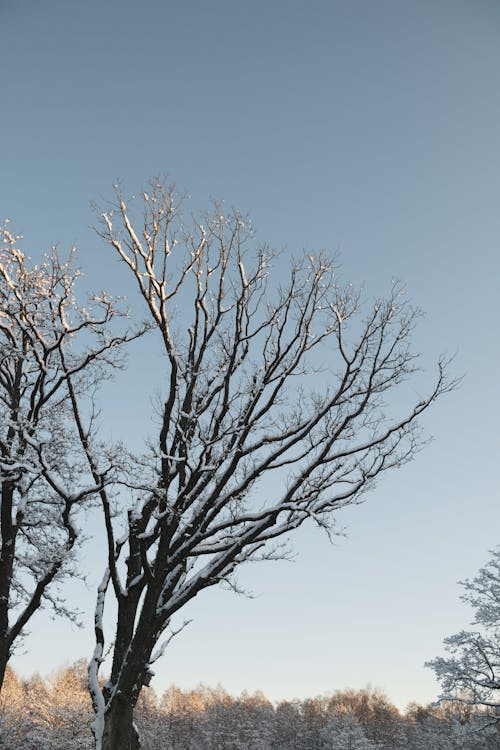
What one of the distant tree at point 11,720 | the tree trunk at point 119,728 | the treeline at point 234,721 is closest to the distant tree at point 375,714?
the treeline at point 234,721

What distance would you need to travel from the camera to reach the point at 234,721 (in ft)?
215

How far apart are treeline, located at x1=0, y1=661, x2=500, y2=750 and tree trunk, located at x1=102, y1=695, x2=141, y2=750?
119ft

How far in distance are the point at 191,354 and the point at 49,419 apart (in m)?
3.48

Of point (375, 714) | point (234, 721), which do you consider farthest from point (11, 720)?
point (375, 714)

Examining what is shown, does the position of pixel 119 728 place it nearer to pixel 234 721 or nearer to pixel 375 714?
pixel 234 721

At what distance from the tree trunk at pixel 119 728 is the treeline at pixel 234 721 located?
36.4 meters

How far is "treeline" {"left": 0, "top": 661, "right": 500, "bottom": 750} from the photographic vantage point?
130 feet

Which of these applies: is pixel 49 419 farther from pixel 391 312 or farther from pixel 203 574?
pixel 391 312

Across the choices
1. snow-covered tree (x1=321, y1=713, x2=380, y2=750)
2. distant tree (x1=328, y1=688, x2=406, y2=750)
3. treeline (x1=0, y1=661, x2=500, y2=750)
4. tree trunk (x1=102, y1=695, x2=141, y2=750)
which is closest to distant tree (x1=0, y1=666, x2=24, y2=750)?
treeline (x1=0, y1=661, x2=500, y2=750)

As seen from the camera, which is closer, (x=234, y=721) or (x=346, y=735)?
(x=346, y=735)

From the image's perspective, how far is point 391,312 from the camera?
35.2 ft

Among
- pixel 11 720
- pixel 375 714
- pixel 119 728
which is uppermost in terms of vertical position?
pixel 119 728

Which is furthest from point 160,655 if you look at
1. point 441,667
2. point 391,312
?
point 441,667

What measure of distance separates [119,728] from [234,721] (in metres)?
68.5
